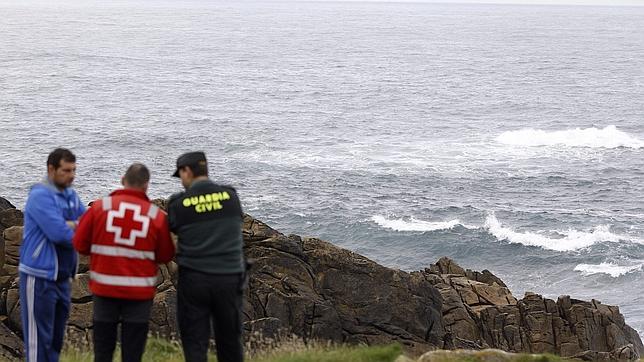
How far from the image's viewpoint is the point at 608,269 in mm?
42031

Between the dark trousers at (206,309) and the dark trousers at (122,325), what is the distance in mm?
402

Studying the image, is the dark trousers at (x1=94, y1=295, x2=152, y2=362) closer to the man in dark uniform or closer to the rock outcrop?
the man in dark uniform

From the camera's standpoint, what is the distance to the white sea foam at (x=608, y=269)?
136ft

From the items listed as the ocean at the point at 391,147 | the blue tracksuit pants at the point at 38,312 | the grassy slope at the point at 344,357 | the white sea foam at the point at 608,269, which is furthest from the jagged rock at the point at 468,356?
the white sea foam at the point at 608,269

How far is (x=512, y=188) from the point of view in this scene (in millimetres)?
56719

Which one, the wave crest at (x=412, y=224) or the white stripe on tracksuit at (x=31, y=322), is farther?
the wave crest at (x=412, y=224)

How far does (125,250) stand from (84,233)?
45 cm

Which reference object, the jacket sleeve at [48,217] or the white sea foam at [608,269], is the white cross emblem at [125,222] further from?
the white sea foam at [608,269]

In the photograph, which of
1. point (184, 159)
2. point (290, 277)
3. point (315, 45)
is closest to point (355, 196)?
point (290, 277)

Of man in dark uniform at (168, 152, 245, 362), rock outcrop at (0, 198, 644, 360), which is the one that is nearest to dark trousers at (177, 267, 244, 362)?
man in dark uniform at (168, 152, 245, 362)

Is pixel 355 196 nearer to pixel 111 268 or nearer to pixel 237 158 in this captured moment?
pixel 237 158

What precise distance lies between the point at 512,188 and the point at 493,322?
31.8m

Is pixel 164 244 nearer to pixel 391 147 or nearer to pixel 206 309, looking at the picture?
pixel 206 309

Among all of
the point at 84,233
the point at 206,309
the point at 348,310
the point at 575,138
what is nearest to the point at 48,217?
the point at 84,233
